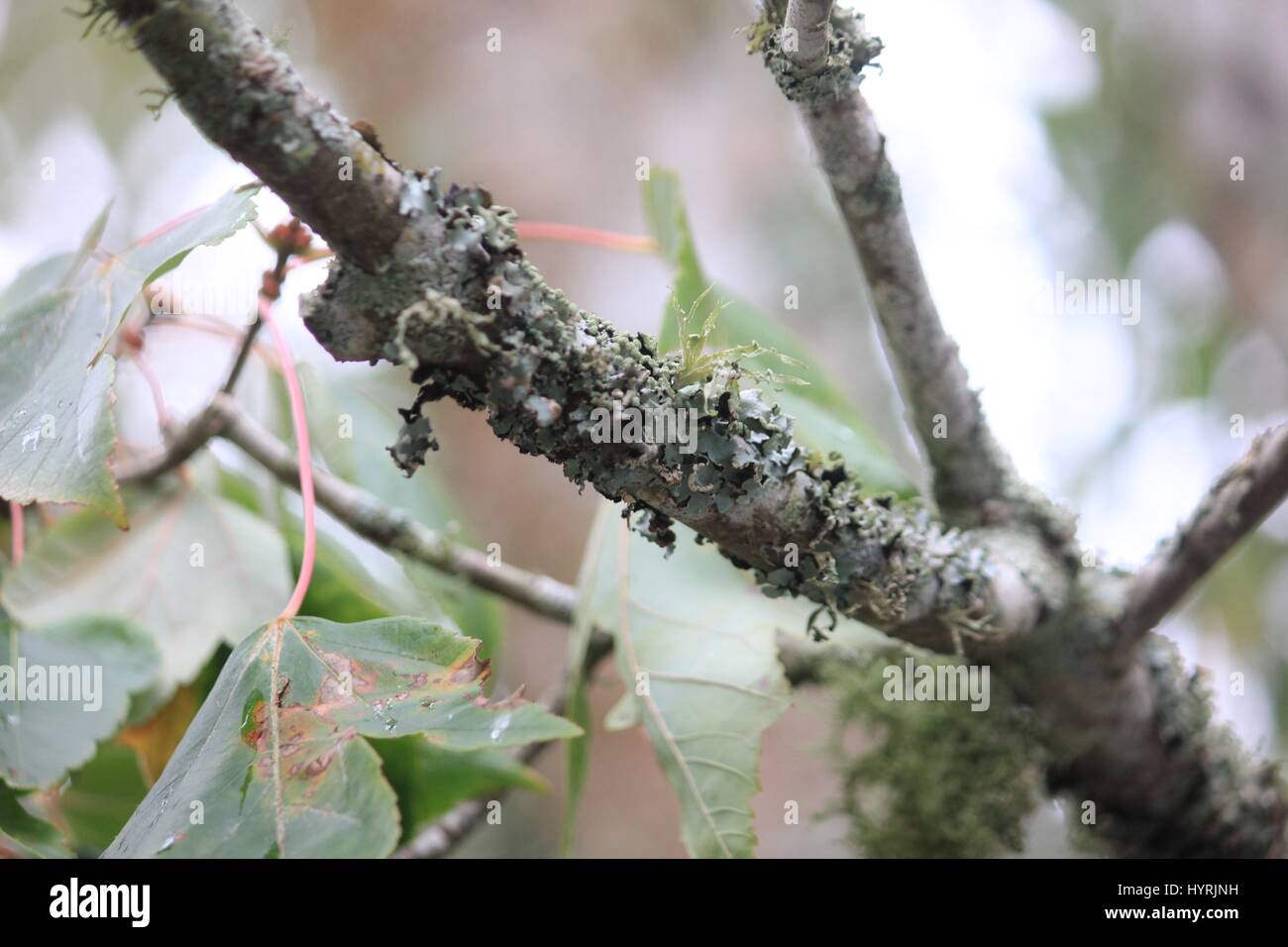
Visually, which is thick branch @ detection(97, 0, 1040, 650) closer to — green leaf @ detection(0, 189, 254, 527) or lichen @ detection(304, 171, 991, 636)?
lichen @ detection(304, 171, 991, 636)

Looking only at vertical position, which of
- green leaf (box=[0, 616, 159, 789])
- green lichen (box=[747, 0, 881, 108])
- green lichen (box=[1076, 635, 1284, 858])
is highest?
green lichen (box=[747, 0, 881, 108])

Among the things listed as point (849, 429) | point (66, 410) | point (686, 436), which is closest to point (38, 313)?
point (66, 410)

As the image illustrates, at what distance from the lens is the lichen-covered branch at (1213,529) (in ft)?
2.47

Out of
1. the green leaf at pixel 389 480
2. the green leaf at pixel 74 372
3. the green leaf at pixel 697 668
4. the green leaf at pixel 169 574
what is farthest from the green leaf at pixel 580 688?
the green leaf at pixel 74 372

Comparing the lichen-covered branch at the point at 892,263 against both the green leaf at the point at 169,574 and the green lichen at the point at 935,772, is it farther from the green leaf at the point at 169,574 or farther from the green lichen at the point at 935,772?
the green leaf at the point at 169,574

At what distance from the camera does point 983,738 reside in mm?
1033

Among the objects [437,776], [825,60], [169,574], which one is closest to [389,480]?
[169,574]

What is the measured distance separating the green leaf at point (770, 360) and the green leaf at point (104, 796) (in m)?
0.76

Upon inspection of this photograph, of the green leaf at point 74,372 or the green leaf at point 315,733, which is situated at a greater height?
the green leaf at point 74,372

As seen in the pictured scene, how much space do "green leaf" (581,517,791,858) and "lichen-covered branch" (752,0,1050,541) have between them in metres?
0.22

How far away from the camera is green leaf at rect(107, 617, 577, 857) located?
52 cm

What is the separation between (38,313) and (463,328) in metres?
0.41

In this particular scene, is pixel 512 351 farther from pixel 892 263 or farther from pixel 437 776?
pixel 437 776

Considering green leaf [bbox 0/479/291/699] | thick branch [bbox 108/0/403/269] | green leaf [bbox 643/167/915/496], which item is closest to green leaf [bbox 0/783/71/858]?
green leaf [bbox 0/479/291/699]
